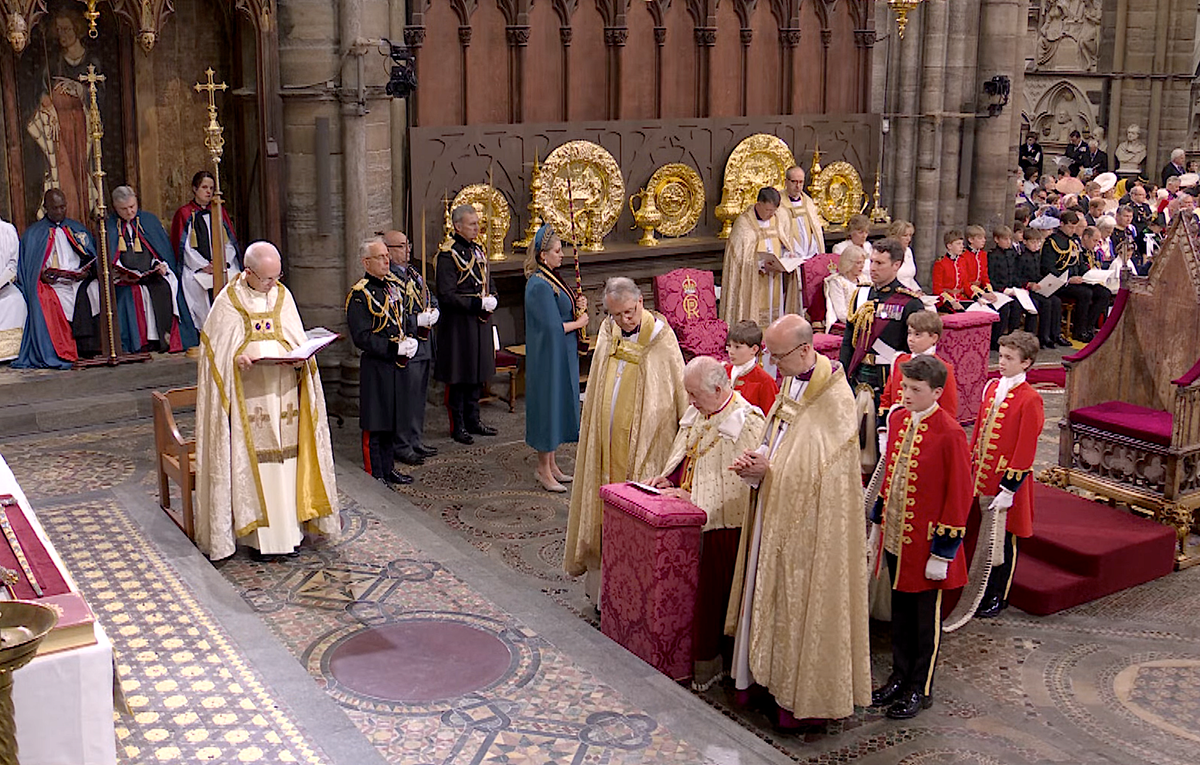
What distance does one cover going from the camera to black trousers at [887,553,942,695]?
20.8 feet

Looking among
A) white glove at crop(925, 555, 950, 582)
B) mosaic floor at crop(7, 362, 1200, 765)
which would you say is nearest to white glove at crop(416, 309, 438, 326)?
mosaic floor at crop(7, 362, 1200, 765)

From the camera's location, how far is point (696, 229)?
1410cm

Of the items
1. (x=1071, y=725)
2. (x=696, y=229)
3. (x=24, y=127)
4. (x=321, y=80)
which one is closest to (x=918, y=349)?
(x=1071, y=725)

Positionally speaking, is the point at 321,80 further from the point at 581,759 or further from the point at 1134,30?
the point at 1134,30

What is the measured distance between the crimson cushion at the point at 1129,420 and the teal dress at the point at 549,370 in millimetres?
3382

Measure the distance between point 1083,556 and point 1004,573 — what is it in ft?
2.11

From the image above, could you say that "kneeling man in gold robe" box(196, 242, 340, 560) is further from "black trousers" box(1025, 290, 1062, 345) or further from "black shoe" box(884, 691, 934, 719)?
"black trousers" box(1025, 290, 1062, 345)

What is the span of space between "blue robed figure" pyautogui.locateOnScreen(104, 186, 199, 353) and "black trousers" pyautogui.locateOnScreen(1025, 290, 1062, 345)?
8.60 meters

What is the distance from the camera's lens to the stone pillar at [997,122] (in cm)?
1541

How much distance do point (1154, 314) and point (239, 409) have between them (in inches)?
236

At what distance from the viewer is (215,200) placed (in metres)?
10.4

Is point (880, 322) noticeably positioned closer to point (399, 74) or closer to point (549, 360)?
point (549, 360)

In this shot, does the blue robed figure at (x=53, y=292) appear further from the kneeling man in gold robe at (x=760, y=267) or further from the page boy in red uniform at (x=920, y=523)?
the page boy in red uniform at (x=920, y=523)

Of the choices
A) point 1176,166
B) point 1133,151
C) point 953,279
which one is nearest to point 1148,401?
point 953,279
